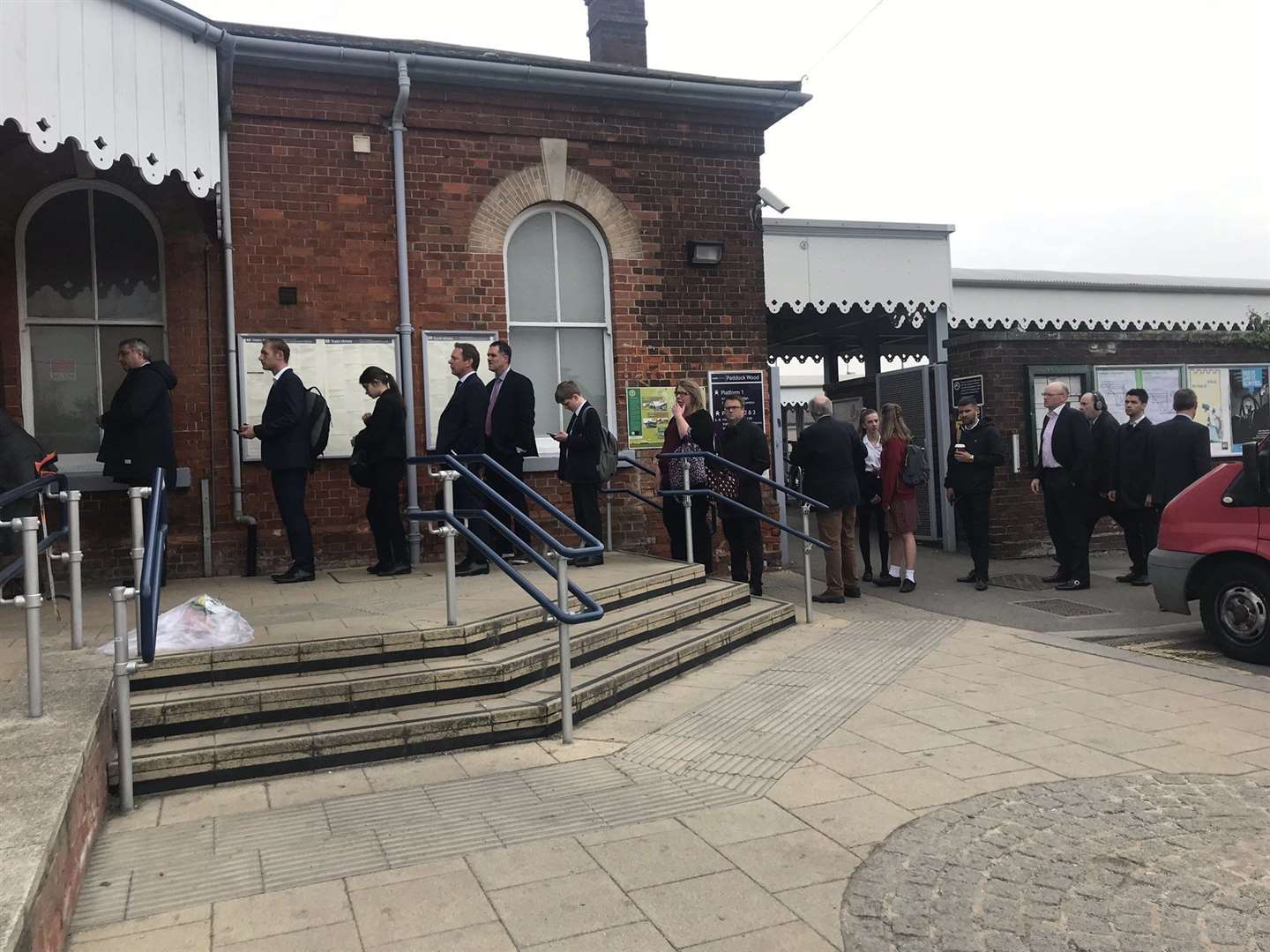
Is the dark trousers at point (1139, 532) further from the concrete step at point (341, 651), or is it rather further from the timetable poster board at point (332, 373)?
the timetable poster board at point (332, 373)

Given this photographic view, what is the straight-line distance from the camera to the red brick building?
8133mm

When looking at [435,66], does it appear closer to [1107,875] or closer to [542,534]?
[542,534]

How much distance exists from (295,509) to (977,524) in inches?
242

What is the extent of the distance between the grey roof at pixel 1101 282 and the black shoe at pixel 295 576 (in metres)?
10.2

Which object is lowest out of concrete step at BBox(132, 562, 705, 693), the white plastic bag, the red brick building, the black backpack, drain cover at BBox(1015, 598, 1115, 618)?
drain cover at BBox(1015, 598, 1115, 618)

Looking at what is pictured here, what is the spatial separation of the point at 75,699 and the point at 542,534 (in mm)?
2261

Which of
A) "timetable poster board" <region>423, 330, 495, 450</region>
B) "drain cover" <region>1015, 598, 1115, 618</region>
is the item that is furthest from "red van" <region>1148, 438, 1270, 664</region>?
"timetable poster board" <region>423, 330, 495, 450</region>

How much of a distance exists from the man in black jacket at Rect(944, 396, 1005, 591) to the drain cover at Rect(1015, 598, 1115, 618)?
0.74 meters

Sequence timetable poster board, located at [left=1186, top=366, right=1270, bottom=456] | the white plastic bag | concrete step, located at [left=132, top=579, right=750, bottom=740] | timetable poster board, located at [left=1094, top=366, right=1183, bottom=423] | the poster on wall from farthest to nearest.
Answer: timetable poster board, located at [left=1186, top=366, right=1270, bottom=456]
timetable poster board, located at [left=1094, top=366, right=1183, bottom=423]
the poster on wall
the white plastic bag
concrete step, located at [left=132, top=579, right=750, bottom=740]

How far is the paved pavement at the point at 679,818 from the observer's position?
3082 mm

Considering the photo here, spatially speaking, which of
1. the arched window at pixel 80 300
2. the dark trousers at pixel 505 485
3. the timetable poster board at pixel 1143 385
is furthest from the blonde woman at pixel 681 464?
the timetable poster board at pixel 1143 385

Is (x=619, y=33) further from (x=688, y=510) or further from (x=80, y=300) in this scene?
(x=80, y=300)

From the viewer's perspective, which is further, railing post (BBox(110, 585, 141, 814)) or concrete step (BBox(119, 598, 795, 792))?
concrete step (BBox(119, 598, 795, 792))

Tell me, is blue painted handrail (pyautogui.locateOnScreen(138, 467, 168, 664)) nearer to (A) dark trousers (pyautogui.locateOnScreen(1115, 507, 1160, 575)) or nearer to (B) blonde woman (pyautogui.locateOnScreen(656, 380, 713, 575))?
(B) blonde woman (pyautogui.locateOnScreen(656, 380, 713, 575))
